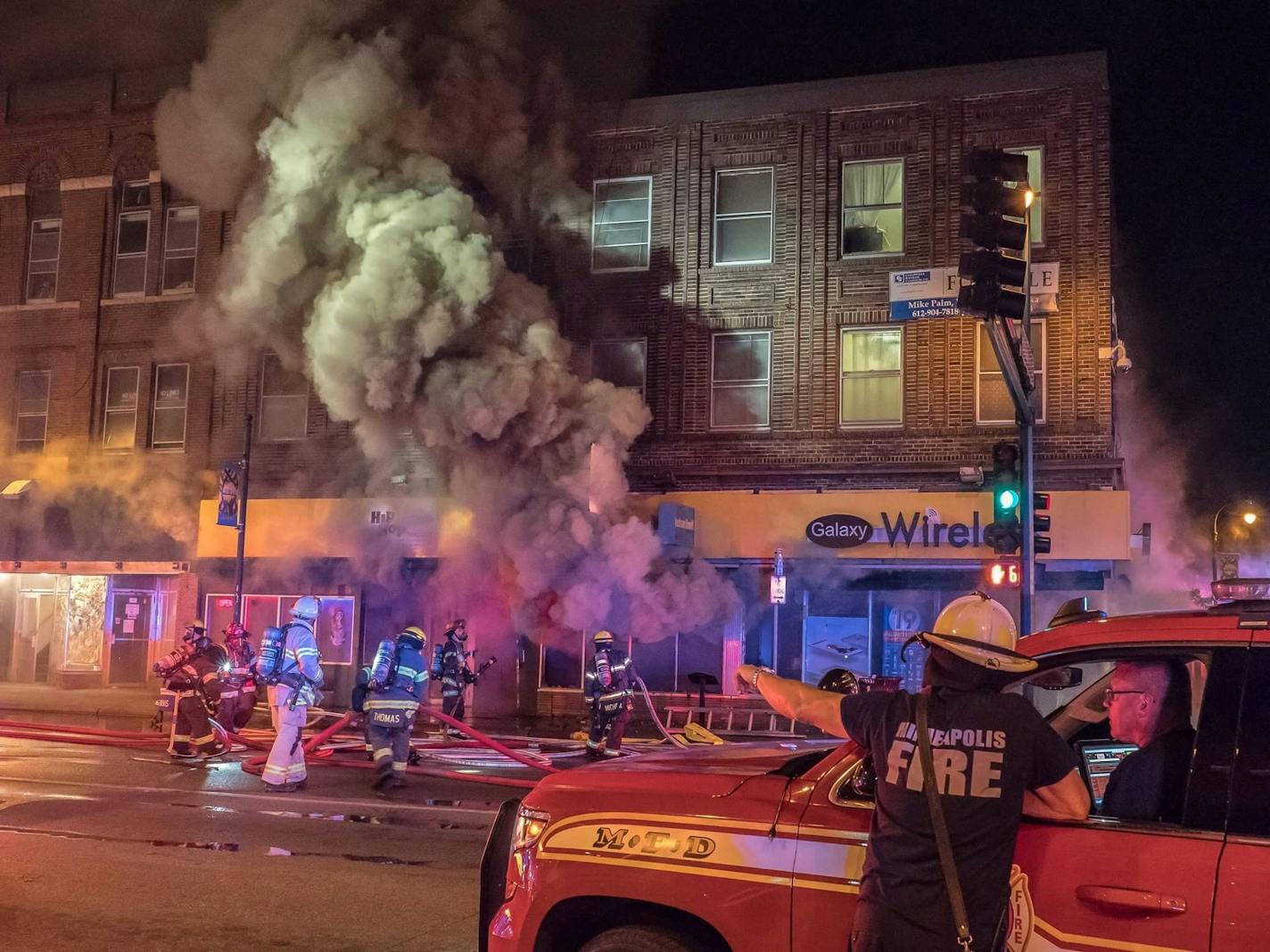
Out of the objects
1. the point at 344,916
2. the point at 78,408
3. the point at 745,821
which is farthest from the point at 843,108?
the point at 745,821

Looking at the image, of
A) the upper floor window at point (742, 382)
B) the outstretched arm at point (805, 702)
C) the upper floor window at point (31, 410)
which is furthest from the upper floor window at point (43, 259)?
the outstretched arm at point (805, 702)

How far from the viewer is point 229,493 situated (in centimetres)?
2069

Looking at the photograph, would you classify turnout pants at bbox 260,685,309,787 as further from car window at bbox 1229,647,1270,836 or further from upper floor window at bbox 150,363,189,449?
upper floor window at bbox 150,363,189,449

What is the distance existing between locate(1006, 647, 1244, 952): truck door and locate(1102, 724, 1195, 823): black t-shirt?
0.06 meters

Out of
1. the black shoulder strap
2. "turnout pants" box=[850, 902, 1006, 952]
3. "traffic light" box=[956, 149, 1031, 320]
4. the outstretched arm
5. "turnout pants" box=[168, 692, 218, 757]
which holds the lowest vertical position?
"turnout pants" box=[168, 692, 218, 757]

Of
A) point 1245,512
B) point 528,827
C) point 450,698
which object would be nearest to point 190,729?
point 450,698

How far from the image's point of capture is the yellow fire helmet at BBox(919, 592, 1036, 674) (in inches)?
121

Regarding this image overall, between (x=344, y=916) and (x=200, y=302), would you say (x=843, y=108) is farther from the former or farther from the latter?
(x=344, y=916)

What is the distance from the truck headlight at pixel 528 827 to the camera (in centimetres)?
387

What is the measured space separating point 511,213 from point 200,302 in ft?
20.4

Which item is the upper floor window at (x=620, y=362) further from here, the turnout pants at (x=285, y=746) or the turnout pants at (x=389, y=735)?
the turnout pants at (x=285, y=746)

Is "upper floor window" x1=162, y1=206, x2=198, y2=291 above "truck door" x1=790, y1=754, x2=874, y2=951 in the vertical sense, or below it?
above

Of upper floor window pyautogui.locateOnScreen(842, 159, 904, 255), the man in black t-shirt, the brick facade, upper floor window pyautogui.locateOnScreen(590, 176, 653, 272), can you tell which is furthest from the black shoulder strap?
upper floor window pyautogui.locateOnScreen(590, 176, 653, 272)

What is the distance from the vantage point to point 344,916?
6473mm
